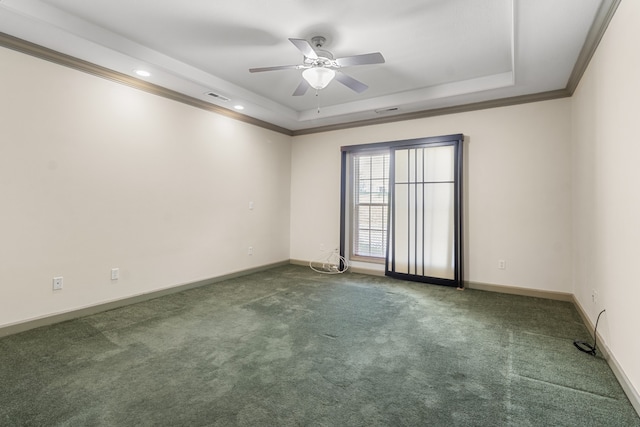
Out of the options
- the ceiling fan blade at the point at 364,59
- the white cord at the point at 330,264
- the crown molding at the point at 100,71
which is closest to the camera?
the ceiling fan blade at the point at 364,59

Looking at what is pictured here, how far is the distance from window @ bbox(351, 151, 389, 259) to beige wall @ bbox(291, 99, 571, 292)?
677mm

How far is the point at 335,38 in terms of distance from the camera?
3057 millimetres

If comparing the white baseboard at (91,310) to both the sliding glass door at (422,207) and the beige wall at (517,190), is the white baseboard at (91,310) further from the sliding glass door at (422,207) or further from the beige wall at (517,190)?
the beige wall at (517,190)

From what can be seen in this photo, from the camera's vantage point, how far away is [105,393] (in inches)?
76.5

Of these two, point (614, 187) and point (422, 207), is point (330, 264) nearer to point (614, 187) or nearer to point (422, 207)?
point (422, 207)

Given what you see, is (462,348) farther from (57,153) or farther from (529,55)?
(57,153)

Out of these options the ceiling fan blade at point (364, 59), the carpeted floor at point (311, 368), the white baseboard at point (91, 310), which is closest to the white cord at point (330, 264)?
the white baseboard at point (91, 310)

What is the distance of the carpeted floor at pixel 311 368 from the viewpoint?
5.82ft

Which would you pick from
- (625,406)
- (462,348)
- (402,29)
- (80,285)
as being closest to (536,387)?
(625,406)

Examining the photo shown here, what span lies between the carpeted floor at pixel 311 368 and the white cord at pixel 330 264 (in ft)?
5.99

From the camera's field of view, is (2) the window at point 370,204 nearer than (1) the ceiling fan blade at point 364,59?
No

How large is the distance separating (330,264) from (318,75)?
138 inches

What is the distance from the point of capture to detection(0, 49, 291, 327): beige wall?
283 centimetres

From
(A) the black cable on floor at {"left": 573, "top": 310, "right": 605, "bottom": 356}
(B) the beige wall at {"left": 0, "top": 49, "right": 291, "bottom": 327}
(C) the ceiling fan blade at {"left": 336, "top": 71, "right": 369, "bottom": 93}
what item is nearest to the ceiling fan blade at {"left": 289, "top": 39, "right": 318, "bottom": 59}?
(C) the ceiling fan blade at {"left": 336, "top": 71, "right": 369, "bottom": 93}
